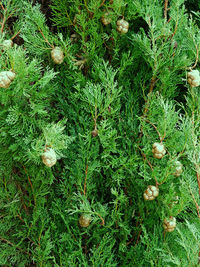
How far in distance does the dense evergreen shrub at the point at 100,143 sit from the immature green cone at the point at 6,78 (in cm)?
8

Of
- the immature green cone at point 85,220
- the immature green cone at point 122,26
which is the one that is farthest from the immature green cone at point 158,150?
the immature green cone at point 122,26

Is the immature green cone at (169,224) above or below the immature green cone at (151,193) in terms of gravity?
below

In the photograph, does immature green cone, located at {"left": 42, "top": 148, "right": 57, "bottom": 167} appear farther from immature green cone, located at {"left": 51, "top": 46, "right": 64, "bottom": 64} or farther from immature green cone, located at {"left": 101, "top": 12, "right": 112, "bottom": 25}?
immature green cone, located at {"left": 101, "top": 12, "right": 112, "bottom": 25}

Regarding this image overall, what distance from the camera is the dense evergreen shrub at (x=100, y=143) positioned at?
0.96 m

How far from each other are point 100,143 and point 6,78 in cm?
41

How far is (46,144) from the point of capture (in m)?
0.83

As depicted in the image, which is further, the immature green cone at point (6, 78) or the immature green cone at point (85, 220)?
the immature green cone at point (85, 220)

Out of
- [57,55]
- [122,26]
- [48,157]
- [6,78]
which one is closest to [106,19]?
[122,26]

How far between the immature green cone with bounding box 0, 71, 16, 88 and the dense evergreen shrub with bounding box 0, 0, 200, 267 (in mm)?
80

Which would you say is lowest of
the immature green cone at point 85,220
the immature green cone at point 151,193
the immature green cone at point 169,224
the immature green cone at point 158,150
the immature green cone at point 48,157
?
the immature green cone at point 169,224

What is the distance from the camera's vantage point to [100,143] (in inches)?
41.8

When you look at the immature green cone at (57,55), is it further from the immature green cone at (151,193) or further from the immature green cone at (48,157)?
the immature green cone at (151,193)

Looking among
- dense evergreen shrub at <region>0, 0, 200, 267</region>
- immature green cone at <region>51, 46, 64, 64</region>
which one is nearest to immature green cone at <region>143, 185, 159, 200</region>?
dense evergreen shrub at <region>0, 0, 200, 267</region>

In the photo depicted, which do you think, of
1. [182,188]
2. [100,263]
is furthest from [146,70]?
[100,263]
